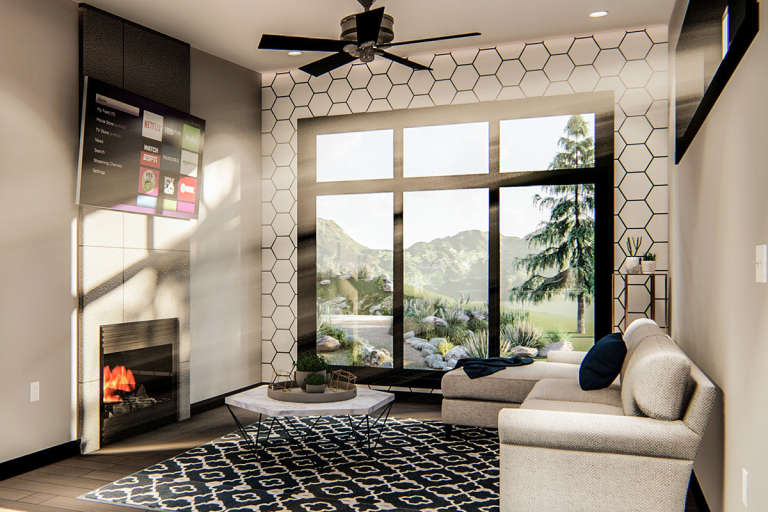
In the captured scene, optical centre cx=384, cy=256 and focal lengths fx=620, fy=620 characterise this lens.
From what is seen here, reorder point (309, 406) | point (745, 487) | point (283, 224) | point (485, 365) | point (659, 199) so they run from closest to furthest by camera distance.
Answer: point (745, 487), point (309, 406), point (485, 365), point (659, 199), point (283, 224)

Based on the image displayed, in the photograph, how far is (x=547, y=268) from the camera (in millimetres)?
5176

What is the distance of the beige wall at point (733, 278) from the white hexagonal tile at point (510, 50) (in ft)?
7.22

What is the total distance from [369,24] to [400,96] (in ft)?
7.20

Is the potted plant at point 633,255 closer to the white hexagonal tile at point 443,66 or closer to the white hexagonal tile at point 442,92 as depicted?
the white hexagonal tile at point 442,92

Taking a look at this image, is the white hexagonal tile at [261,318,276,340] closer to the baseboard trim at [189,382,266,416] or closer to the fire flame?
the baseboard trim at [189,382,266,416]

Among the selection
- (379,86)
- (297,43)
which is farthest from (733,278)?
(379,86)

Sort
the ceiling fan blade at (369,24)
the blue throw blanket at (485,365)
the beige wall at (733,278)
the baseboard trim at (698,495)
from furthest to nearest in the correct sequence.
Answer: the blue throw blanket at (485,365) < the ceiling fan blade at (369,24) < the baseboard trim at (698,495) < the beige wall at (733,278)

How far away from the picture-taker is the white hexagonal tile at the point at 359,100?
18.7ft

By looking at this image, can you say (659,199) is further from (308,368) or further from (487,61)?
(308,368)

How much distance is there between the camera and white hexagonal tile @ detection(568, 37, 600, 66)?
5.00 m

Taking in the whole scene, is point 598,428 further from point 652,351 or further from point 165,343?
point 165,343

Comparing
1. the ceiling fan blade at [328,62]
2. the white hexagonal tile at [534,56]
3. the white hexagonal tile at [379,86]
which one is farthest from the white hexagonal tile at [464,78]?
the ceiling fan blade at [328,62]

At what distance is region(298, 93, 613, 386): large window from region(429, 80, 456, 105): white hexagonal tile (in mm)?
75

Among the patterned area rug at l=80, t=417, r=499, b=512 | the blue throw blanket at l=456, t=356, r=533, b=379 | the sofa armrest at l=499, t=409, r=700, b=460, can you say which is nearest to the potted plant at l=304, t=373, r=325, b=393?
the patterned area rug at l=80, t=417, r=499, b=512
